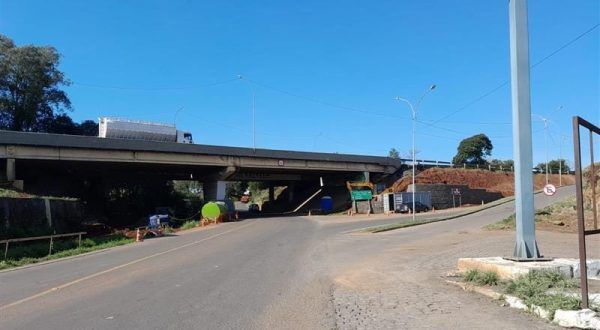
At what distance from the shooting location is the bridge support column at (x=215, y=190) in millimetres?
63938

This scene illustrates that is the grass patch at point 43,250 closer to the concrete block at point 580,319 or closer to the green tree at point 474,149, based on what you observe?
the concrete block at point 580,319

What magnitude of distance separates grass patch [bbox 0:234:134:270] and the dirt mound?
4927 cm

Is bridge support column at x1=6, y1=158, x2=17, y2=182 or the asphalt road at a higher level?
bridge support column at x1=6, y1=158, x2=17, y2=182

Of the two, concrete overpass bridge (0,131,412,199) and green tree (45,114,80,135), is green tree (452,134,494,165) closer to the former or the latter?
concrete overpass bridge (0,131,412,199)

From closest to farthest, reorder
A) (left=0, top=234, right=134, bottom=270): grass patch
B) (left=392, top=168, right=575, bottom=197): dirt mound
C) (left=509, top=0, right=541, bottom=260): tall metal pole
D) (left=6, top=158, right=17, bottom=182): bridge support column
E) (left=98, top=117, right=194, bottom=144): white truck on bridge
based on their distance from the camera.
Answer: (left=509, top=0, right=541, bottom=260): tall metal pole
(left=0, top=234, right=134, bottom=270): grass patch
(left=6, top=158, right=17, bottom=182): bridge support column
(left=98, top=117, right=194, bottom=144): white truck on bridge
(left=392, top=168, right=575, bottom=197): dirt mound

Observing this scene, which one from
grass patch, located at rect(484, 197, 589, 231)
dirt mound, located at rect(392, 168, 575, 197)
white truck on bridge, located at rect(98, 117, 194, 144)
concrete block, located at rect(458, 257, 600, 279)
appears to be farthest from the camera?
dirt mound, located at rect(392, 168, 575, 197)

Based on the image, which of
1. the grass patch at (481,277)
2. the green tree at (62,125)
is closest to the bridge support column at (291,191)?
the green tree at (62,125)

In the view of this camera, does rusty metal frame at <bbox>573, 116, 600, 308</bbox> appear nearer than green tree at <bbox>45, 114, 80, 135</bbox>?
Yes

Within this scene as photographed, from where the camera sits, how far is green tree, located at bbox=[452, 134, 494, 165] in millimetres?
129875

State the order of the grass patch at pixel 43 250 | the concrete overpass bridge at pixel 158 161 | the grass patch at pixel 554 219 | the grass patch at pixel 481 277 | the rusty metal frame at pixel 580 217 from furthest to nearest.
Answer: the concrete overpass bridge at pixel 158 161
the grass patch at pixel 554 219
the grass patch at pixel 43 250
the grass patch at pixel 481 277
the rusty metal frame at pixel 580 217

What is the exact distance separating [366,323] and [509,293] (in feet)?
9.64

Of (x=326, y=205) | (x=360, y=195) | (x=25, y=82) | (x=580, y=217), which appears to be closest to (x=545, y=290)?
(x=580, y=217)

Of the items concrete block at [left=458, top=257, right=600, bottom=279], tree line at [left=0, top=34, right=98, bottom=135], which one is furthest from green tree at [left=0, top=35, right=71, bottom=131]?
concrete block at [left=458, top=257, right=600, bottom=279]

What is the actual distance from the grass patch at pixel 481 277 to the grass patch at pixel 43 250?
673 inches
